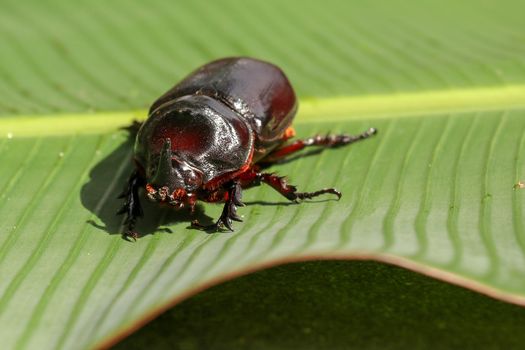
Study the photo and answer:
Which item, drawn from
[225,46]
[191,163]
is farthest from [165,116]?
[225,46]

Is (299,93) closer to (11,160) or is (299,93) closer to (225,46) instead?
(225,46)

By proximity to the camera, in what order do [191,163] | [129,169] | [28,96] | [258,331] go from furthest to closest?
[28,96] → [129,169] → [191,163] → [258,331]

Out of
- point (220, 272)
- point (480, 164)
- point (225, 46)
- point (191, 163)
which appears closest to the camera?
point (220, 272)

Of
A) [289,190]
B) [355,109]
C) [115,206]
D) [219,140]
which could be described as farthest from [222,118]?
[355,109]

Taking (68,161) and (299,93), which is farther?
(299,93)

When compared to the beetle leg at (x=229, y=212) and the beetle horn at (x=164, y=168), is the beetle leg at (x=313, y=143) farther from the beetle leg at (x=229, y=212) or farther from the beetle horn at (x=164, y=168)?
the beetle horn at (x=164, y=168)

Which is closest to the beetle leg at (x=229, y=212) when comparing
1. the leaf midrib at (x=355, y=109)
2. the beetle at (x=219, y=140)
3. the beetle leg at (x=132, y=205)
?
the beetle at (x=219, y=140)

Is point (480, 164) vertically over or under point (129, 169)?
over

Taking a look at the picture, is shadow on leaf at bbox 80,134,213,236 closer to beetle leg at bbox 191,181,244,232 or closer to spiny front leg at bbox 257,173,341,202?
beetle leg at bbox 191,181,244,232
